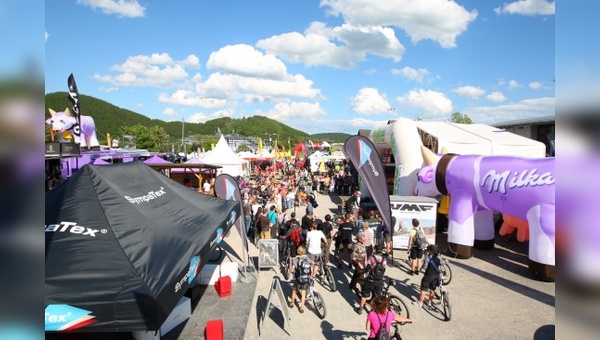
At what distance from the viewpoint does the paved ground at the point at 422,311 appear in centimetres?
643

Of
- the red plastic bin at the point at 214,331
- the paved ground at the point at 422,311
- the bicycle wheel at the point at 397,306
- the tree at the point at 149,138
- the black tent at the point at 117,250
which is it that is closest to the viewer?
the black tent at the point at 117,250

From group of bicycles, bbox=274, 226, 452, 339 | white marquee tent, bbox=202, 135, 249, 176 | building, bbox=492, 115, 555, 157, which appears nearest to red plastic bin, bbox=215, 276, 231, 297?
group of bicycles, bbox=274, 226, 452, 339

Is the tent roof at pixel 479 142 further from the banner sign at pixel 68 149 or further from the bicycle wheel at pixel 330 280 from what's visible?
the banner sign at pixel 68 149

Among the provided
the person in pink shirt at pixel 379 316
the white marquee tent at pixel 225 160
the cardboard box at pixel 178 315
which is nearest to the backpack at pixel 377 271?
the person in pink shirt at pixel 379 316

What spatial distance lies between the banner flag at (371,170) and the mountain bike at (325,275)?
1.90 metres

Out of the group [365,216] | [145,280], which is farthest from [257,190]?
[145,280]

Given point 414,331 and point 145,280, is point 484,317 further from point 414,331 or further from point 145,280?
point 145,280

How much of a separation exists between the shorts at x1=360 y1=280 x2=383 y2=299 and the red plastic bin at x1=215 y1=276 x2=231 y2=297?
2.89 meters

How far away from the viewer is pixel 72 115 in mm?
15555

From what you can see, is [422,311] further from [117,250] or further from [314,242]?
[117,250]

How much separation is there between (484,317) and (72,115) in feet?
54.0

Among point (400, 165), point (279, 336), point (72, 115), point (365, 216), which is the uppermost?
point (72, 115)

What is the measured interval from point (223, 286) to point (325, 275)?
2.44 meters

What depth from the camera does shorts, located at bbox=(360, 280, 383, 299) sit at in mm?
7008
